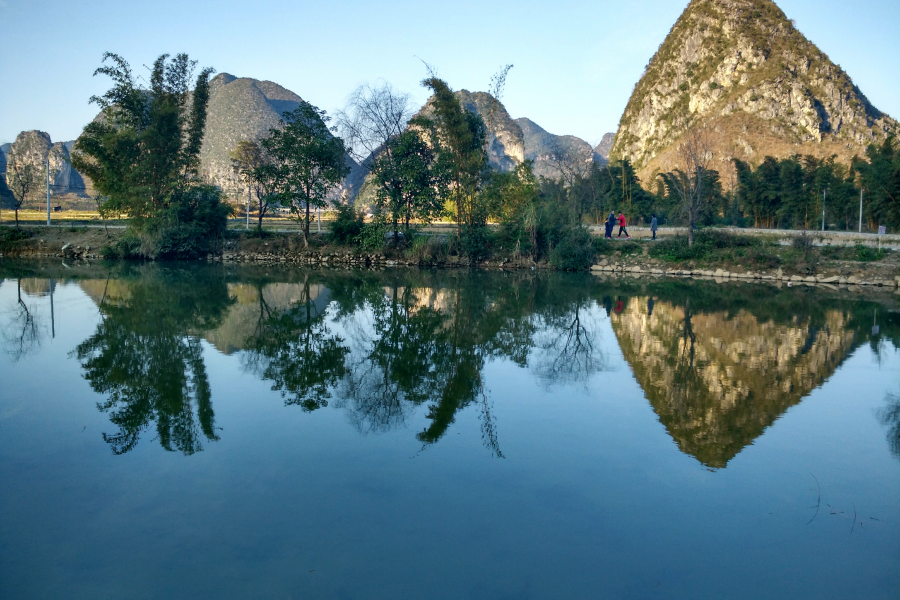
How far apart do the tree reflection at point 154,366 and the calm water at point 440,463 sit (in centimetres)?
5

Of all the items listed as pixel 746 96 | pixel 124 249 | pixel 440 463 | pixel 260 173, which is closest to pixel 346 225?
pixel 260 173

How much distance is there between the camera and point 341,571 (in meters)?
4.14

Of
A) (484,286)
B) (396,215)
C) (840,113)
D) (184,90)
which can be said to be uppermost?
(840,113)

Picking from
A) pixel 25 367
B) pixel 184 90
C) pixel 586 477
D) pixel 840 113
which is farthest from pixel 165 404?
pixel 840 113

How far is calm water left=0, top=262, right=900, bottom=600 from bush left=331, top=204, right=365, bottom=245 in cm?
1864

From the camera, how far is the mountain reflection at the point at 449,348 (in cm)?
747

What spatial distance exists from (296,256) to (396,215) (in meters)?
5.95

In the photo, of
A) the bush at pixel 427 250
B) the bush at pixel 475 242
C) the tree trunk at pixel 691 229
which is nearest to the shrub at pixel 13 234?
the bush at pixel 427 250

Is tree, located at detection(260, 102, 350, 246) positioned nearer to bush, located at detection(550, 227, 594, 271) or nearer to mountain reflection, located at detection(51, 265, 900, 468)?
mountain reflection, located at detection(51, 265, 900, 468)

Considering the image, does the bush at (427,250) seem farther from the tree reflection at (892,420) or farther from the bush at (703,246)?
the tree reflection at (892,420)

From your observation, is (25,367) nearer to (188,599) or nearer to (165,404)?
(165,404)

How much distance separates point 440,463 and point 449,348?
16.8 feet

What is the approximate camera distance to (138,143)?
29500mm

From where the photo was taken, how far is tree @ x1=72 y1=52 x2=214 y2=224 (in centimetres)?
2911
